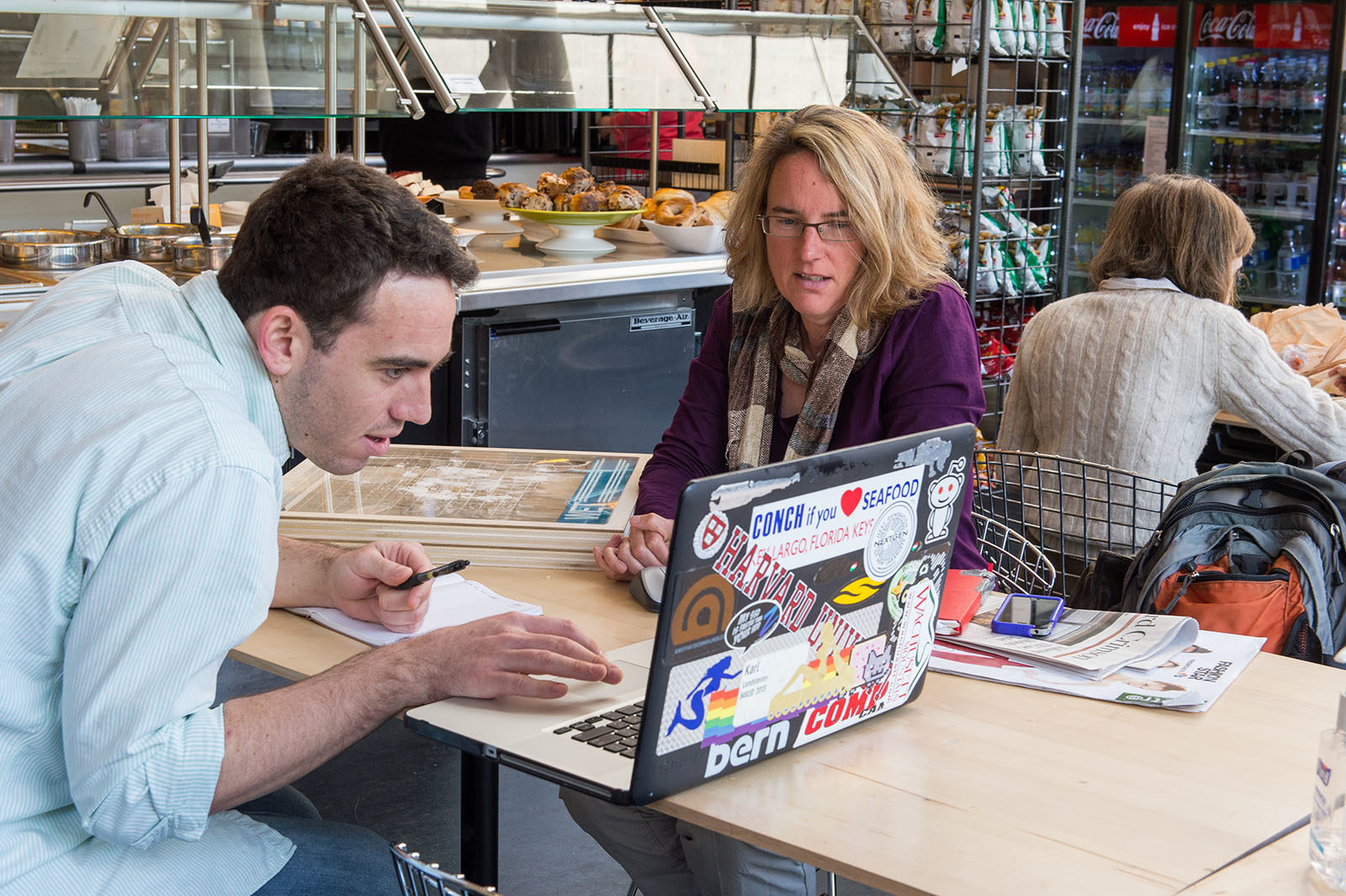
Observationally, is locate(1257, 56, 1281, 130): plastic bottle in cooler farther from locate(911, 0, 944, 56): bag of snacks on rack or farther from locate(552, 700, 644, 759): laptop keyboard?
locate(552, 700, 644, 759): laptop keyboard

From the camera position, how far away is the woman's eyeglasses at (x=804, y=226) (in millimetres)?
2189

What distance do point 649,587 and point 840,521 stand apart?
1.77 feet

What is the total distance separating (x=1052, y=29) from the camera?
539 cm

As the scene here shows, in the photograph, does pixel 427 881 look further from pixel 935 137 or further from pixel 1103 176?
pixel 1103 176

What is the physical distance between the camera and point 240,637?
1288 millimetres

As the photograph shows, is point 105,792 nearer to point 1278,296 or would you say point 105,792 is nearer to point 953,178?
point 953,178

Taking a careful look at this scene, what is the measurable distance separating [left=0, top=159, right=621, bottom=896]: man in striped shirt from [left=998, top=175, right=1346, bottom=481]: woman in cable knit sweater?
1925 millimetres

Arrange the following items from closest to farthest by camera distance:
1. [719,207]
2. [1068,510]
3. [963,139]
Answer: [1068,510] → [719,207] → [963,139]

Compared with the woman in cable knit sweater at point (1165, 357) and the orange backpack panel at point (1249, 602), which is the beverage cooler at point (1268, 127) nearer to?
the woman in cable knit sweater at point (1165, 357)

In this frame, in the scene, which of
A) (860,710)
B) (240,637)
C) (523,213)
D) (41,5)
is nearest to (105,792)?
(240,637)

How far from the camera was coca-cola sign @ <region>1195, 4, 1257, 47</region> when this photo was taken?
598 cm

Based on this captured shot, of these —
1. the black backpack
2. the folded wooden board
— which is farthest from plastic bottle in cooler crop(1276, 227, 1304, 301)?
the folded wooden board

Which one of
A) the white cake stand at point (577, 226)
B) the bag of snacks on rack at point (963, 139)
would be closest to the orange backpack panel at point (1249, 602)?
the white cake stand at point (577, 226)

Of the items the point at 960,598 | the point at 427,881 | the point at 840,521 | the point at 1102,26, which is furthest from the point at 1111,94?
the point at 427,881
